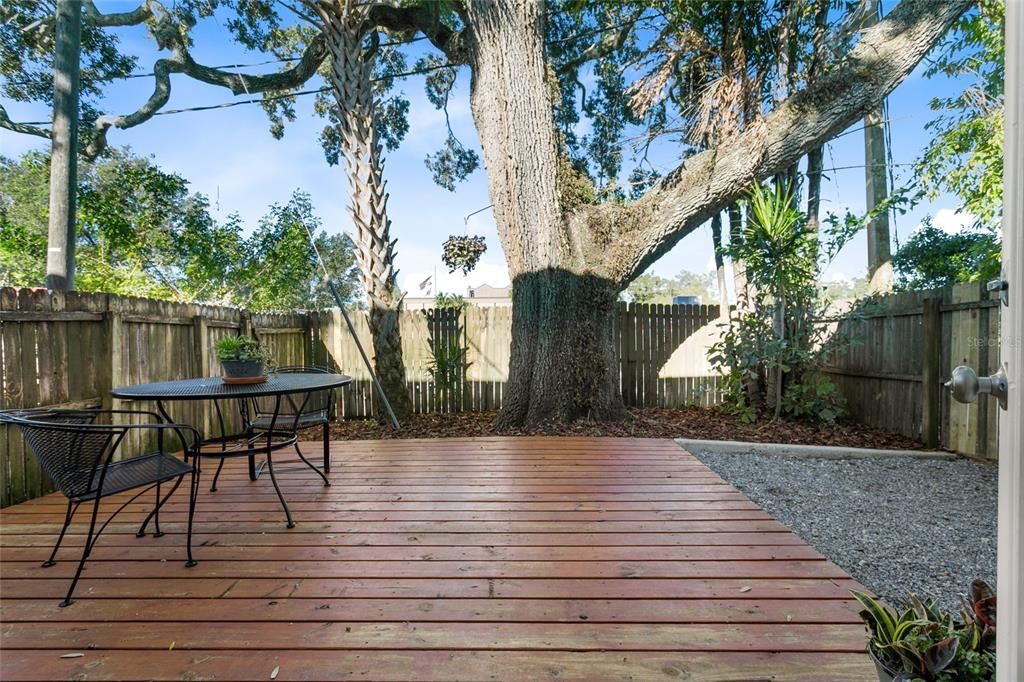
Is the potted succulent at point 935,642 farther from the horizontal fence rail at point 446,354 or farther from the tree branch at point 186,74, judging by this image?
the tree branch at point 186,74

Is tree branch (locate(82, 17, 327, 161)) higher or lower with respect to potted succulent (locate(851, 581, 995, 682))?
higher

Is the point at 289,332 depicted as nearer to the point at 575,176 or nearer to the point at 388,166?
the point at 388,166

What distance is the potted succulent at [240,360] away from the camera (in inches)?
106

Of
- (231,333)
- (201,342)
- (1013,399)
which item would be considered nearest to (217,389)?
(201,342)

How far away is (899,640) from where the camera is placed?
3.45ft

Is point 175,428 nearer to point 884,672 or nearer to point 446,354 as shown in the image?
point 884,672

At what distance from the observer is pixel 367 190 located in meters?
5.33

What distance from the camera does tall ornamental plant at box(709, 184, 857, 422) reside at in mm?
4727

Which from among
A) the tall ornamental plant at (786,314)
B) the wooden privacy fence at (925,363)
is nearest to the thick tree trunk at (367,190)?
the tall ornamental plant at (786,314)

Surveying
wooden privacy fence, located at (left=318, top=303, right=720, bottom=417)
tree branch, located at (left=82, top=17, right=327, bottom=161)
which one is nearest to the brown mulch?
wooden privacy fence, located at (left=318, top=303, right=720, bottom=417)

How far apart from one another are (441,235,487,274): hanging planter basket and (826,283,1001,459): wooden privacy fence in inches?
230

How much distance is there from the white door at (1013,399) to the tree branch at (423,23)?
18.8ft

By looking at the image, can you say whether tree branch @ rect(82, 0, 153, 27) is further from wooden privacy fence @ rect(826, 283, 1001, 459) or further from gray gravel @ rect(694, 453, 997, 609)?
wooden privacy fence @ rect(826, 283, 1001, 459)

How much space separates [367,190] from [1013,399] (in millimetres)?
5454
